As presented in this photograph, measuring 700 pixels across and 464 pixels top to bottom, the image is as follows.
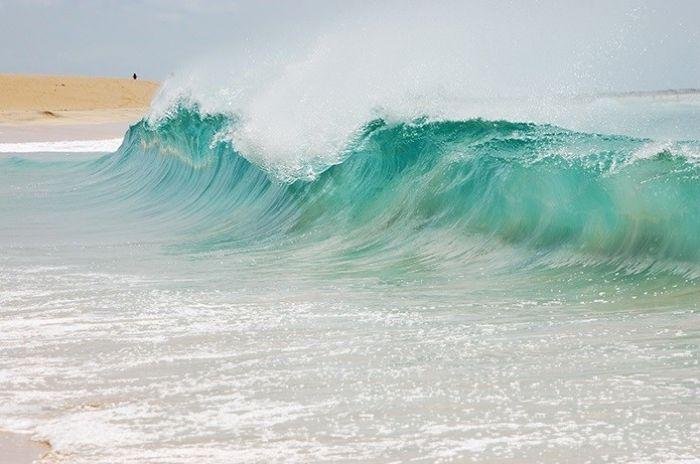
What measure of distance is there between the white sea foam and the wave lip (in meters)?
14.1

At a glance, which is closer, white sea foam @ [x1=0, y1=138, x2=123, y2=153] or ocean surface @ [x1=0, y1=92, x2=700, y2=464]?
ocean surface @ [x1=0, y1=92, x2=700, y2=464]

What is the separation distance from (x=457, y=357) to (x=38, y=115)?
45.1 metres

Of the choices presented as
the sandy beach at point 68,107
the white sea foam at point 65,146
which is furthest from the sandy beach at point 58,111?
the white sea foam at point 65,146

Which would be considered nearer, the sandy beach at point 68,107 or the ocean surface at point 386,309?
the ocean surface at point 386,309

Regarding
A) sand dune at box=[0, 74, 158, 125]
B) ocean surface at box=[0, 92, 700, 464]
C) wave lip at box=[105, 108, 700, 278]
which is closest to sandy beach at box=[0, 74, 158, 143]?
sand dune at box=[0, 74, 158, 125]

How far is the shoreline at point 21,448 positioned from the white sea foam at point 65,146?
22.5 m

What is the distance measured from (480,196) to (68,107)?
56690mm

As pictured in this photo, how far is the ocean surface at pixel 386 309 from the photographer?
3709 mm

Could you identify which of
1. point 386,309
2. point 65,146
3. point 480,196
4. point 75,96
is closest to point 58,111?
point 75,96

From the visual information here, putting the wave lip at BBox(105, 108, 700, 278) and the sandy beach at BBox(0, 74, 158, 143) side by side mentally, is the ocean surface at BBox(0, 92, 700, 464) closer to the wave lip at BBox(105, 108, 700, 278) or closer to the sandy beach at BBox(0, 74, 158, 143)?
the wave lip at BBox(105, 108, 700, 278)

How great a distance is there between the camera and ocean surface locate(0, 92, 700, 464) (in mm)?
3709

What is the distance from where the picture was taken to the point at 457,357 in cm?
462

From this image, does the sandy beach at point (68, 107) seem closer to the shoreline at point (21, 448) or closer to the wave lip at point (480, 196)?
the wave lip at point (480, 196)

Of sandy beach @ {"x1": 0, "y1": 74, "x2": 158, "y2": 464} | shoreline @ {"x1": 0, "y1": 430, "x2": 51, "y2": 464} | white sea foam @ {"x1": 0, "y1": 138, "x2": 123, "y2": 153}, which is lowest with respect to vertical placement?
shoreline @ {"x1": 0, "y1": 430, "x2": 51, "y2": 464}
